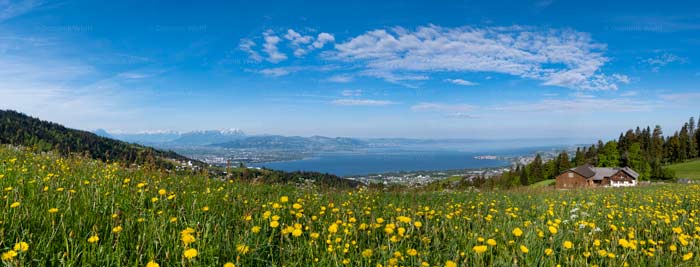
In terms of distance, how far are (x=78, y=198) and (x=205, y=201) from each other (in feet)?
4.72

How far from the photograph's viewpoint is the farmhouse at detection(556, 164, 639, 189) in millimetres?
59406

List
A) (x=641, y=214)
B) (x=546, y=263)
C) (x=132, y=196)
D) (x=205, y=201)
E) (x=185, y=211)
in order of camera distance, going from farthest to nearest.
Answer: (x=641, y=214) → (x=205, y=201) → (x=132, y=196) → (x=185, y=211) → (x=546, y=263)

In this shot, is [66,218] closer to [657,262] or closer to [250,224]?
[250,224]

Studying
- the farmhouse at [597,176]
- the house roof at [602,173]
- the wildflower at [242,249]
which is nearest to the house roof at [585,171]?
the farmhouse at [597,176]

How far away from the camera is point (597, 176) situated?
62.8m

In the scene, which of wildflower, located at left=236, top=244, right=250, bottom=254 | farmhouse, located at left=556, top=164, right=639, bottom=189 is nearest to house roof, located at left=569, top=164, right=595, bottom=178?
farmhouse, located at left=556, top=164, right=639, bottom=189

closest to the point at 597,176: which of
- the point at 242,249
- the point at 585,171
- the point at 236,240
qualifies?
the point at 585,171

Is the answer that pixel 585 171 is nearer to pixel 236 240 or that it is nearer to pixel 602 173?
pixel 602 173

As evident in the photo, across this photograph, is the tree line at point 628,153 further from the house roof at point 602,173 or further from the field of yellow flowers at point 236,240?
the field of yellow flowers at point 236,240

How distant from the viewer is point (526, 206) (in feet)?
27.5

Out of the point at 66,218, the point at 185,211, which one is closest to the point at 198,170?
the point at 185,211

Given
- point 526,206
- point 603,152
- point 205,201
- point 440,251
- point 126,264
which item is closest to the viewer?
point 126,264

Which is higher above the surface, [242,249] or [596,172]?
[242,249]

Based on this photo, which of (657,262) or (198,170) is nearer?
(657,262)
